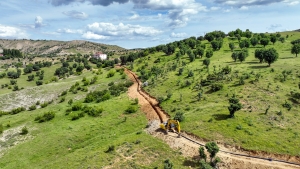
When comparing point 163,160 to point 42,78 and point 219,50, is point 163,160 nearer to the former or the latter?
point 219,50

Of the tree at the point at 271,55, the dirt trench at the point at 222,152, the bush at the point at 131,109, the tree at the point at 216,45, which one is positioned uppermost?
the tree at the point at 216,45

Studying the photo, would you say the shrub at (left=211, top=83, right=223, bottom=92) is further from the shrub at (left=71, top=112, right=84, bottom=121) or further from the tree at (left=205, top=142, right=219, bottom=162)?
the shrub at (left=71, top=112, right=84, bottom=121)

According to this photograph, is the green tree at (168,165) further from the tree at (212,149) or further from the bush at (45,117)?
the bush at (45,117)

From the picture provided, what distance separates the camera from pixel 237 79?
62.7m

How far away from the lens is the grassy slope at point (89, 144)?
116 ft

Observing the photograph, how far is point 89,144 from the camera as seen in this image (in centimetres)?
4447

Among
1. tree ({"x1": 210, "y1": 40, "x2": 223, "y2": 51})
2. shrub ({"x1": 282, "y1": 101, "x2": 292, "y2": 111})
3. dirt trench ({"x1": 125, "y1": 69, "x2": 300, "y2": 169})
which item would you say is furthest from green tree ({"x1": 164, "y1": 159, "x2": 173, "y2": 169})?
tree ({"x1": 210, "y1": 40, "x2": 223, "y2": 51})

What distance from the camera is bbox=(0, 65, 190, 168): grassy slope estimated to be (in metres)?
35.2

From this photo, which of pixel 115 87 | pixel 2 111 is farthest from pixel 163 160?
pixel 2 111

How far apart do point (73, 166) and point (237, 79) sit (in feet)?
155

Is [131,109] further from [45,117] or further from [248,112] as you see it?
[248,112]

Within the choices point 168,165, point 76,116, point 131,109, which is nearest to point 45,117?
point 76,116

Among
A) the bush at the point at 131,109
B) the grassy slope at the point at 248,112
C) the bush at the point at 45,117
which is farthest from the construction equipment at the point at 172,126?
the bush at the point at 45,117

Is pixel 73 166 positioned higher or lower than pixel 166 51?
lower
